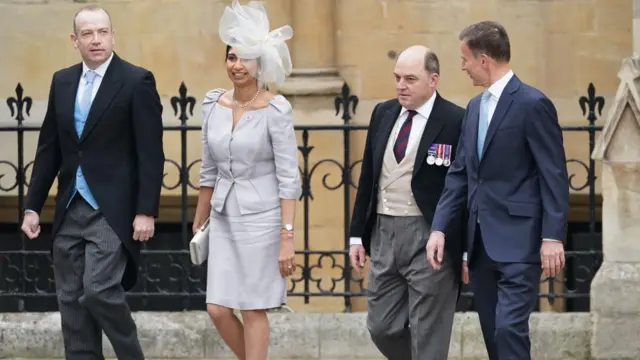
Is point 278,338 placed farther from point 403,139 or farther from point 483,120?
point 483,120

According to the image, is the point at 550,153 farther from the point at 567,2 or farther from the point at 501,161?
the point at 567,2

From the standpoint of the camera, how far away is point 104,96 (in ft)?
22.6

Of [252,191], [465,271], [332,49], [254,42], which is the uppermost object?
[332,49]

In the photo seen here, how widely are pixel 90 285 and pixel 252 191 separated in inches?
33.3

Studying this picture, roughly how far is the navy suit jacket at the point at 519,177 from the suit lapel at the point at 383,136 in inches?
18.5

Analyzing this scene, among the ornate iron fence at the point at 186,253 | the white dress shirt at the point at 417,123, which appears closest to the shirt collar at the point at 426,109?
the white dress shirt at the point at 417,123

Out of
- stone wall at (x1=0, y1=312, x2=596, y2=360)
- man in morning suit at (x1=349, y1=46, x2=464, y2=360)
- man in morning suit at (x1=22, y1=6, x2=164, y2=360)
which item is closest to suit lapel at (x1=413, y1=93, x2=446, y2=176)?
man in morning suit at (x1=349, y1=46, x2=464, y2=360)

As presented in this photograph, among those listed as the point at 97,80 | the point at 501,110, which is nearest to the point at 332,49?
the point at 97,80

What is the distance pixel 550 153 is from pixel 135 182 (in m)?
1.97

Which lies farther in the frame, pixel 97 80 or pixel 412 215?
pixel 97 80

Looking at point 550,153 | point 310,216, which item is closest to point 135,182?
point 550,153

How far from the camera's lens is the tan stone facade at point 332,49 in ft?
34.7

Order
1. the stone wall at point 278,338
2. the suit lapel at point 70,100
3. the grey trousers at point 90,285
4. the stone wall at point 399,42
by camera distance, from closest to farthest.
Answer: the grey trousers at point 90,285
the suit lapel at point 70,100
the stone wall at point 278,338
the stone wall at point 399,42

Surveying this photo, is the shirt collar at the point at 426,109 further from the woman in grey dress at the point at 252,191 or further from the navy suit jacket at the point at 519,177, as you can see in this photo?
the woman in grey dress at the point at 252,191
